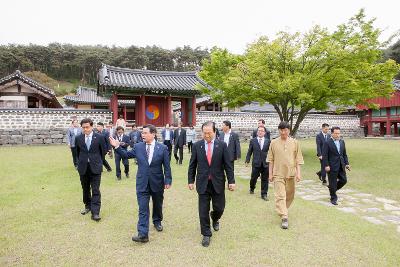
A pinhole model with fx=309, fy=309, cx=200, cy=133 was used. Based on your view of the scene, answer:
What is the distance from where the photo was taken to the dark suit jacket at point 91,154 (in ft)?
19.8

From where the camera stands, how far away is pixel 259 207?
6965 millimetres

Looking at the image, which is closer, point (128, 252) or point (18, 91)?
point (128, 252)

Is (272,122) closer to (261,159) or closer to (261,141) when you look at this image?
(261,141)

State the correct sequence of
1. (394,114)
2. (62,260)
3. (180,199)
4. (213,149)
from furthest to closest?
(394,114) → (180,199) → (213,149) → (62,260)

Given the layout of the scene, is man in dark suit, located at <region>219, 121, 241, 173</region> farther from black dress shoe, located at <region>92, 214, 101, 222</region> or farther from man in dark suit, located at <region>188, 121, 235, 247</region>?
black dress shoe, located at <region>92, 214, 101, 222</region>

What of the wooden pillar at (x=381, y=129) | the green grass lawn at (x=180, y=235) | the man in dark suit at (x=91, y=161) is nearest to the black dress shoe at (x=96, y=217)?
the man in dark suit at (x=91, y=161)

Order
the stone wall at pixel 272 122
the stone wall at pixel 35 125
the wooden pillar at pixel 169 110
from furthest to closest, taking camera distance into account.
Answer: the stone wall at pixel 272 122 < the wooden pillar at pixel 169 110 < the stone wall at pixel 35 125

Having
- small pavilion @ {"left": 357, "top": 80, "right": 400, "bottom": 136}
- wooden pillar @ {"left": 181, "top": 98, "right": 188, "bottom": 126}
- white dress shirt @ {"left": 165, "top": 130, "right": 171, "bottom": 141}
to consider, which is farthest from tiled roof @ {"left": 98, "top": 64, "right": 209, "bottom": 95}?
small pavilion @ {"left": 357, "top": 80, "right": 400, "bottom": 136}

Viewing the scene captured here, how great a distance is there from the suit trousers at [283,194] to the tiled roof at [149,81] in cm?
1621

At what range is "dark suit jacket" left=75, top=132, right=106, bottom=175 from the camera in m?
6.02

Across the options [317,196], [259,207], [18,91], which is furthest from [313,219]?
[18,91]

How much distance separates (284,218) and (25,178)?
8203 millimetres

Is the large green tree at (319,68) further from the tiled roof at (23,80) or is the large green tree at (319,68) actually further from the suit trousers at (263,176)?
the tiled roof at (23,80)

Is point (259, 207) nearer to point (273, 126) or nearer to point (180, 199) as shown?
point (180, 199)
